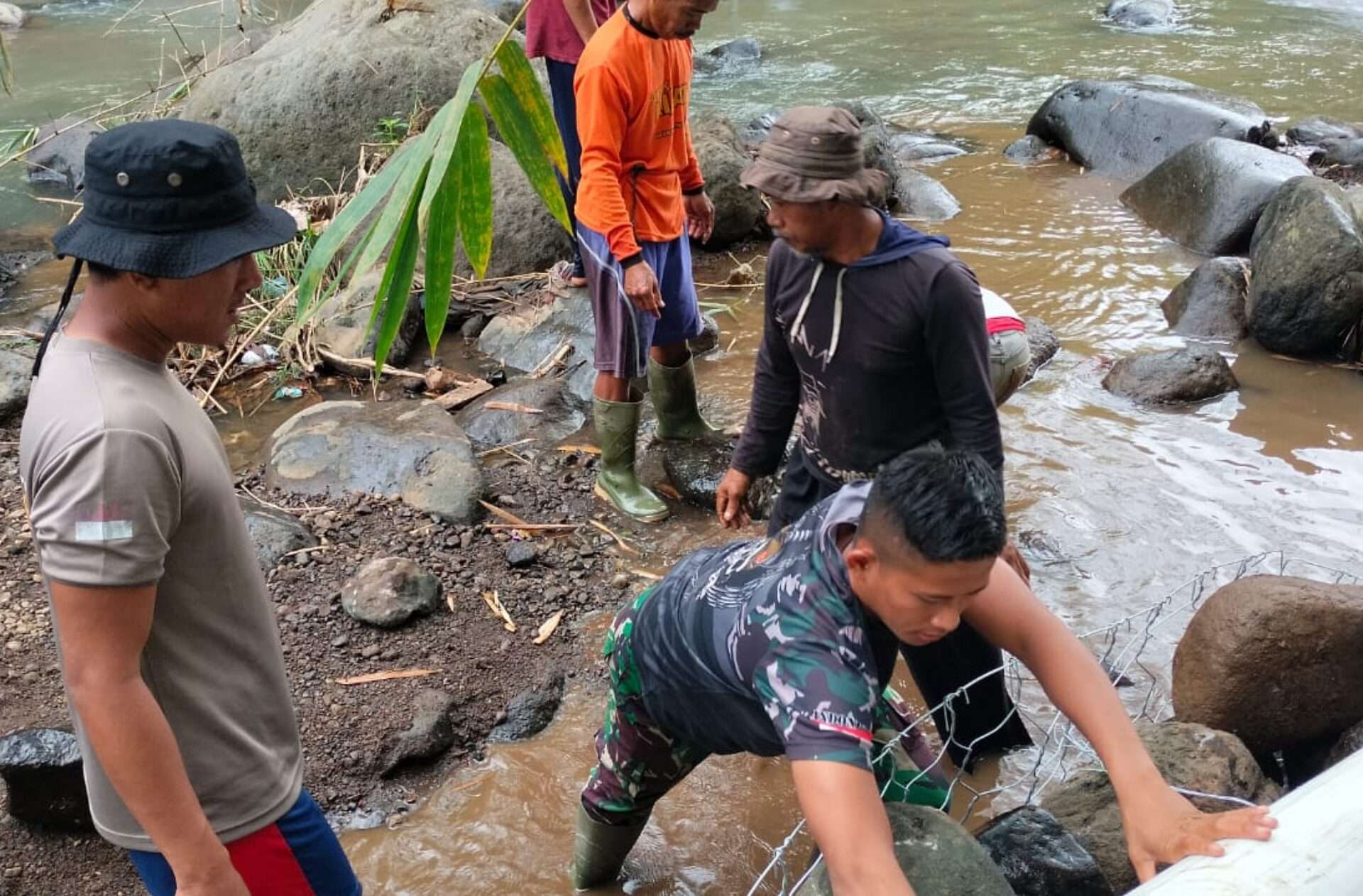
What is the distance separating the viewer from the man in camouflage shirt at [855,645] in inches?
65.1

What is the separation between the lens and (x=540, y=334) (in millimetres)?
5949

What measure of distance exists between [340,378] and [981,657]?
3.88m

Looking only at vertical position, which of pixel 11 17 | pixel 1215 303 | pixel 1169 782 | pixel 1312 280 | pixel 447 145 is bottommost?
pixel 11 17

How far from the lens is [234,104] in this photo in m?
7.63

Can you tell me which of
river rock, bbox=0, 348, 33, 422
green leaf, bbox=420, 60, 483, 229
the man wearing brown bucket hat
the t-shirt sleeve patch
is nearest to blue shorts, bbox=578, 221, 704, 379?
the man wearing brown bucket hat

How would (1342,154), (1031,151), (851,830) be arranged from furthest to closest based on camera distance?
(1031,151) → (1342,154) → (851,830)

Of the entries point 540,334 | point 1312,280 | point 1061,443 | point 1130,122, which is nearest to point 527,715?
point 1061,443

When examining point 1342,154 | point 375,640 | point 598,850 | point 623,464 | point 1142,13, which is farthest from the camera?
point 1142,13

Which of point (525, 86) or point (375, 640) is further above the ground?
point (525, 86)

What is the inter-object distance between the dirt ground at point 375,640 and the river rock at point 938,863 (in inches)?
65.7

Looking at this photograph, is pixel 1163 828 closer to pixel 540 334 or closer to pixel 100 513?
pixel 100 513

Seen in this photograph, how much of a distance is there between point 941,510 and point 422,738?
6.69 ft

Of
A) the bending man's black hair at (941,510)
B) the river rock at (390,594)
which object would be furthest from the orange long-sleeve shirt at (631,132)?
the bending man's black hair at (941,510)

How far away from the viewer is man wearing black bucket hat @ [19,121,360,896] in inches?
59.9
